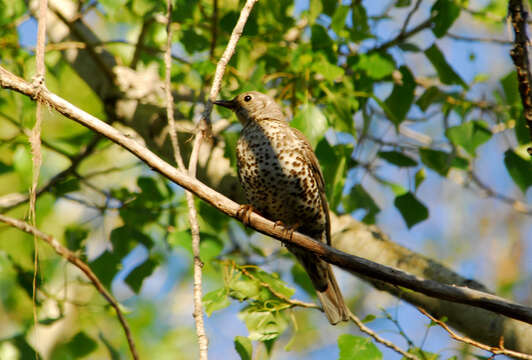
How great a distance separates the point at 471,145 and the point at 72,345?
3.08 m

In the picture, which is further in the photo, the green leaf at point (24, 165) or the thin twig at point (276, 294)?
the green leaf at point (24, 165)

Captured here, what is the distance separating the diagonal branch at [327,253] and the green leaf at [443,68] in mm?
1860

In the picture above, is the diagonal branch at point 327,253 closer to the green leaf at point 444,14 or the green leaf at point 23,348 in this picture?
the green leaf at point 23,348

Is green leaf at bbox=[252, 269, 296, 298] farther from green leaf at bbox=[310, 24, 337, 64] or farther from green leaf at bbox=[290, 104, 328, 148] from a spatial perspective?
green leaf at bbox=[310, 24, 337, 64]

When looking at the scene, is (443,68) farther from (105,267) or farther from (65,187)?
(65,187)

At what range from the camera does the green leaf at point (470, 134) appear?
3420 mm

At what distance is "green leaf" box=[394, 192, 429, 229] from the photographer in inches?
148

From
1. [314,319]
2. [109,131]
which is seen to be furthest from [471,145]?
[314,319]

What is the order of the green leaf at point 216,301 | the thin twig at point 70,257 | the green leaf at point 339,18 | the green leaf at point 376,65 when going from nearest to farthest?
the thin twig at point 70,257 → the green leaf at point 216,301 → the green leaf at point 339,18 → the green leaf at point 376,65

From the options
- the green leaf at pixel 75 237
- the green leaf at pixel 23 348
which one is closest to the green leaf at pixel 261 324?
the green leaf at pixel 23 348

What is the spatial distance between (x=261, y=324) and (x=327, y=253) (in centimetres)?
93

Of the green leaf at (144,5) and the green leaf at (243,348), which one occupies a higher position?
the green leaf at (144,5)

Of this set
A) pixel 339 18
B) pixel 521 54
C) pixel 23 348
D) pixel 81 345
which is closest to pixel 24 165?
pixel 23 348

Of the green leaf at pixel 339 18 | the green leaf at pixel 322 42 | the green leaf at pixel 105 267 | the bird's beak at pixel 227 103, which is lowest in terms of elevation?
the green leaf at pixel 105 267
